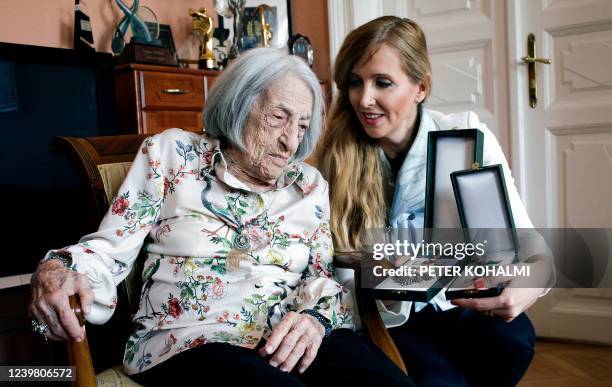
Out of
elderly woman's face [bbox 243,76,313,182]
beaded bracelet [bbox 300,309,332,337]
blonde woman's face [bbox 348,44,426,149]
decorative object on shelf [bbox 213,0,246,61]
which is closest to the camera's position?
beaded bracelet [bbox 300,309,332,337]

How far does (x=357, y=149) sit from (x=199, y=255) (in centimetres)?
59

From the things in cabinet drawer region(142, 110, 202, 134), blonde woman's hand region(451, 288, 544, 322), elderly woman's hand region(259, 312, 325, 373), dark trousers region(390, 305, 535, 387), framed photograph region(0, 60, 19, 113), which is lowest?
dark trousers region(390, 305, 535, 387)

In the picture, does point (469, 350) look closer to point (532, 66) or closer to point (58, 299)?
point (58, 299)

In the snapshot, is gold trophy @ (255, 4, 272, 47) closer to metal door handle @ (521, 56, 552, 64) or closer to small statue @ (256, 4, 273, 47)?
small statue @ (256, 4, 273, 47)

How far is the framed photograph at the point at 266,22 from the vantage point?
3.41 m

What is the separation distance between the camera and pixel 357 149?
175cm

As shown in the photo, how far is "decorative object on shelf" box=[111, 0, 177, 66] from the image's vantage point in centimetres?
275

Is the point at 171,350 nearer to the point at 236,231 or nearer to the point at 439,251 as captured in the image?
the point at 236,231

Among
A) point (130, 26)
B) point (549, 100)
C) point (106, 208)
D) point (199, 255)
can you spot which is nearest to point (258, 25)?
point (130, 26)

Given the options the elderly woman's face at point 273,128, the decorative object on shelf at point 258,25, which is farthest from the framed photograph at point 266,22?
the elderly woman's face at point 273,128

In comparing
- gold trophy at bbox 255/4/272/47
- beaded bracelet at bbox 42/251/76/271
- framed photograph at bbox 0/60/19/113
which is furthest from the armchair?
gold trophy at bbox 255/4/272/47

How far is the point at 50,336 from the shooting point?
113 cm

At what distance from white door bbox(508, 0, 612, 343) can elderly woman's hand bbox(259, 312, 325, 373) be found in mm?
2031

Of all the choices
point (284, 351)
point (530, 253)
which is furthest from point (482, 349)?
point (284, 351)
